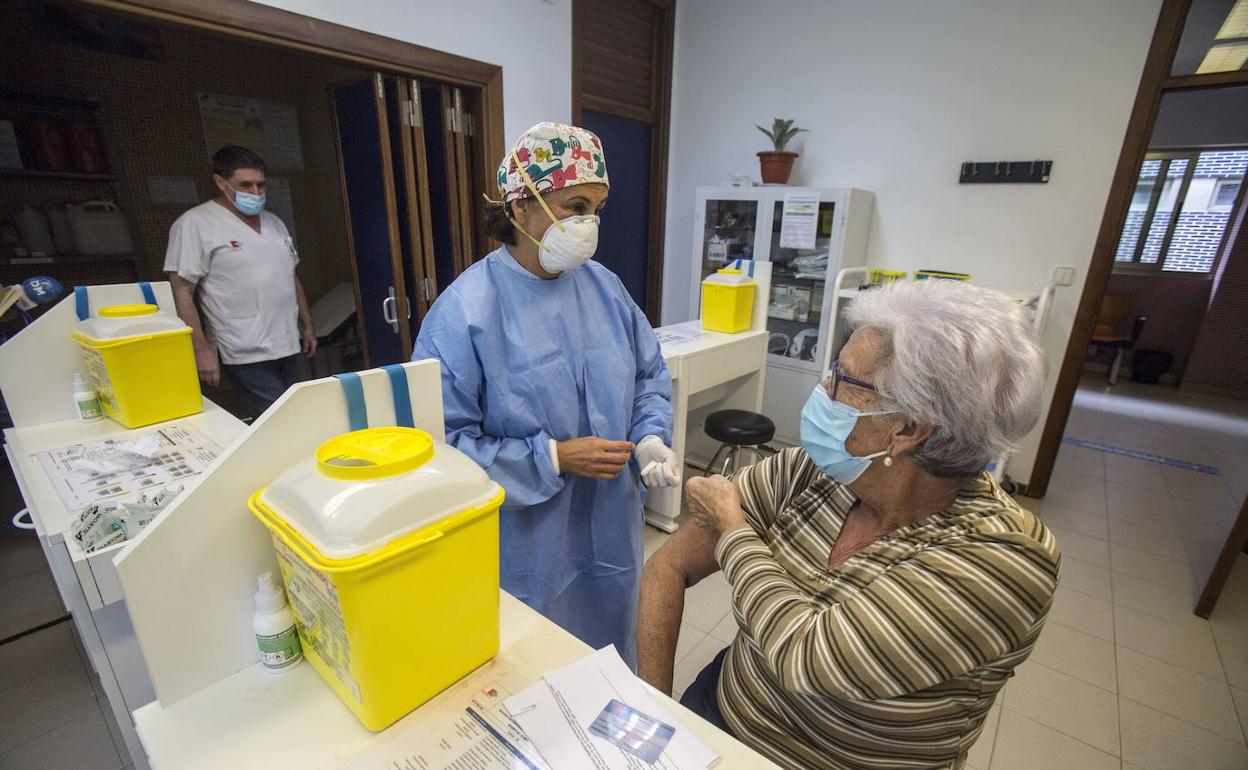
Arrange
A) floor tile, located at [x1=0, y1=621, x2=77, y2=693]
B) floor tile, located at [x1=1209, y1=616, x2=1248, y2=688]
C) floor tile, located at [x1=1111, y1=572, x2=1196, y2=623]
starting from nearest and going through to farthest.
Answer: floor tile, located at [x1=0, y1=621, x2=77, y2=693]
floor tile, located at [x1=1209, y1=616, x2=1248, y2=688]
floor tile, located at [x1=1111, y1=572, x2=1196, y2=623]

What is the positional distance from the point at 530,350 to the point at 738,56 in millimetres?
3215

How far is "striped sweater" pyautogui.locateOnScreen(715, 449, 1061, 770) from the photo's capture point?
0.70 meters

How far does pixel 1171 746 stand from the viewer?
5.30 ft

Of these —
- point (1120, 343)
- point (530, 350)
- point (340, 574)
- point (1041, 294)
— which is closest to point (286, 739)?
point (340, 574)

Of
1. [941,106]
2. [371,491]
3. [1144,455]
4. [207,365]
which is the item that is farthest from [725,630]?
[1144,455]

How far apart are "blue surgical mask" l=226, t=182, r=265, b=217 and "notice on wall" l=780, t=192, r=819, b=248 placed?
2.64m

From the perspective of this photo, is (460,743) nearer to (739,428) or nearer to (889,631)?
(889,631)

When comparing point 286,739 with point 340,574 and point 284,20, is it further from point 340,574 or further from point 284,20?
point 284,20

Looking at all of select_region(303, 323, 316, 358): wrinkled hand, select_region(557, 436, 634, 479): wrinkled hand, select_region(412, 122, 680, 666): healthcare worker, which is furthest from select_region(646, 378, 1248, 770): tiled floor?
select_region(303, 323, 316, 358): wrinkled hand

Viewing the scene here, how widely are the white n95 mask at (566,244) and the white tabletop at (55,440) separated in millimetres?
860

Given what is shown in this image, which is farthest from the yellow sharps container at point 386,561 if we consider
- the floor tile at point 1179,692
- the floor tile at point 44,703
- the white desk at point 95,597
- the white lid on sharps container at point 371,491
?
the floor tile at point 1179,692

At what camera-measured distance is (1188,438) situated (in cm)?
405

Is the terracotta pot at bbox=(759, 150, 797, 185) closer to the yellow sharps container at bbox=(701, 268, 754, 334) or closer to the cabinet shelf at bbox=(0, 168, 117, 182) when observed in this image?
the yellow sharps container at bbox=(701, 268, 754, 334)

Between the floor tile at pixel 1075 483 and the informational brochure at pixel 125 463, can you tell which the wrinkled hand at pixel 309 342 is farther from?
the floor tile at pixel 1075 483
